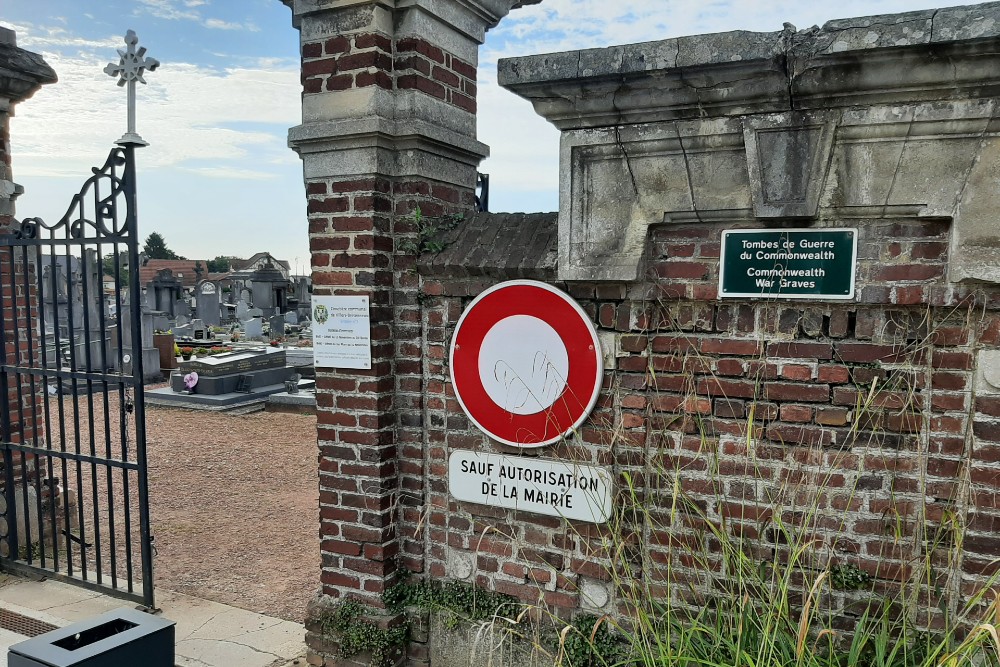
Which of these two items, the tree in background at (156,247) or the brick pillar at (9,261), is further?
the tree in background at (156,247)

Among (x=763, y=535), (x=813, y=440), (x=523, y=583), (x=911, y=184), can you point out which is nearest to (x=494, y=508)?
(x=523, y=583)

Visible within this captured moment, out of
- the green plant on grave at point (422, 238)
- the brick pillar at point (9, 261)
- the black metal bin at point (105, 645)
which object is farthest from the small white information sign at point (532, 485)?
the brick pillar at point (9, 261)

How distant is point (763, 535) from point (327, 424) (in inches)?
86.1

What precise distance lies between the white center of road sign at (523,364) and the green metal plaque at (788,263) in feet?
2.64

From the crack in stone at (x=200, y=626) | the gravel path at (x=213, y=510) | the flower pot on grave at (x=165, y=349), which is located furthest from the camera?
the flower pot on grave at (x=165, y=349)

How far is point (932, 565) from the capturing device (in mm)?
2570

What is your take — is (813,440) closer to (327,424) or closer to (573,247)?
(573,247)

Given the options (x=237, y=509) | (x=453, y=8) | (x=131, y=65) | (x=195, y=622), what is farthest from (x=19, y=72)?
(x=237, y=509)

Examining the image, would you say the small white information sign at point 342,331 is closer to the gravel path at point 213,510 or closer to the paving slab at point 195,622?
the paving slab at point 195,622

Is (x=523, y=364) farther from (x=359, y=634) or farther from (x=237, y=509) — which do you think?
(x=237, y=509)

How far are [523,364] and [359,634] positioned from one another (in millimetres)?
1677

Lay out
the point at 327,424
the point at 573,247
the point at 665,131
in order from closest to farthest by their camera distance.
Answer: the point at 665,131 < the point at 573,247 < the point at 327,424

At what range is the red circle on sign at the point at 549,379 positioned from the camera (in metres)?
3.05

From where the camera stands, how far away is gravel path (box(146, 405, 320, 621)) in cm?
532
